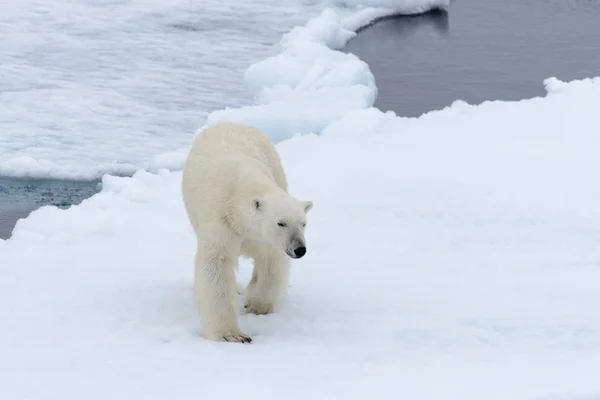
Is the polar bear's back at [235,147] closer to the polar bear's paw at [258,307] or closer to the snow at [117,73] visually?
the polar bear's paw at [258,307]

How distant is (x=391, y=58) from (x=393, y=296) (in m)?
7.18

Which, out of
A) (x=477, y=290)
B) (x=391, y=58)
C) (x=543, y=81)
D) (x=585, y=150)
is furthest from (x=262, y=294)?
(x=391, y=58)

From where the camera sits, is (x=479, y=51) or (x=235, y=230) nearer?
(x=235, y=230)

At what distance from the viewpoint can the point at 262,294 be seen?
4344 millimetres

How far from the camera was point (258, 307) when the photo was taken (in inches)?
173

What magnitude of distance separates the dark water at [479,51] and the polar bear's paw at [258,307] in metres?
5.22

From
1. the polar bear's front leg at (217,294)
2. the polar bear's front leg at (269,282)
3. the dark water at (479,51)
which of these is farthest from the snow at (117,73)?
the polar bear's front leg at (217,294)

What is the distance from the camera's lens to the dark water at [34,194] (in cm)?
712

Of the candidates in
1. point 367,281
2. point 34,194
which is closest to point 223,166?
point 367,281

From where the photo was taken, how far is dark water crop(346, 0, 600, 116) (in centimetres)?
1009

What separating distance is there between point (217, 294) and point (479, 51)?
26.7ft

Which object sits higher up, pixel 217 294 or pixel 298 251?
pixel 298 251

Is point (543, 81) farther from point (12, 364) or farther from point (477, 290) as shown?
point (12, 364)

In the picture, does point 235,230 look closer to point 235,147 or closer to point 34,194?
point 235,147
